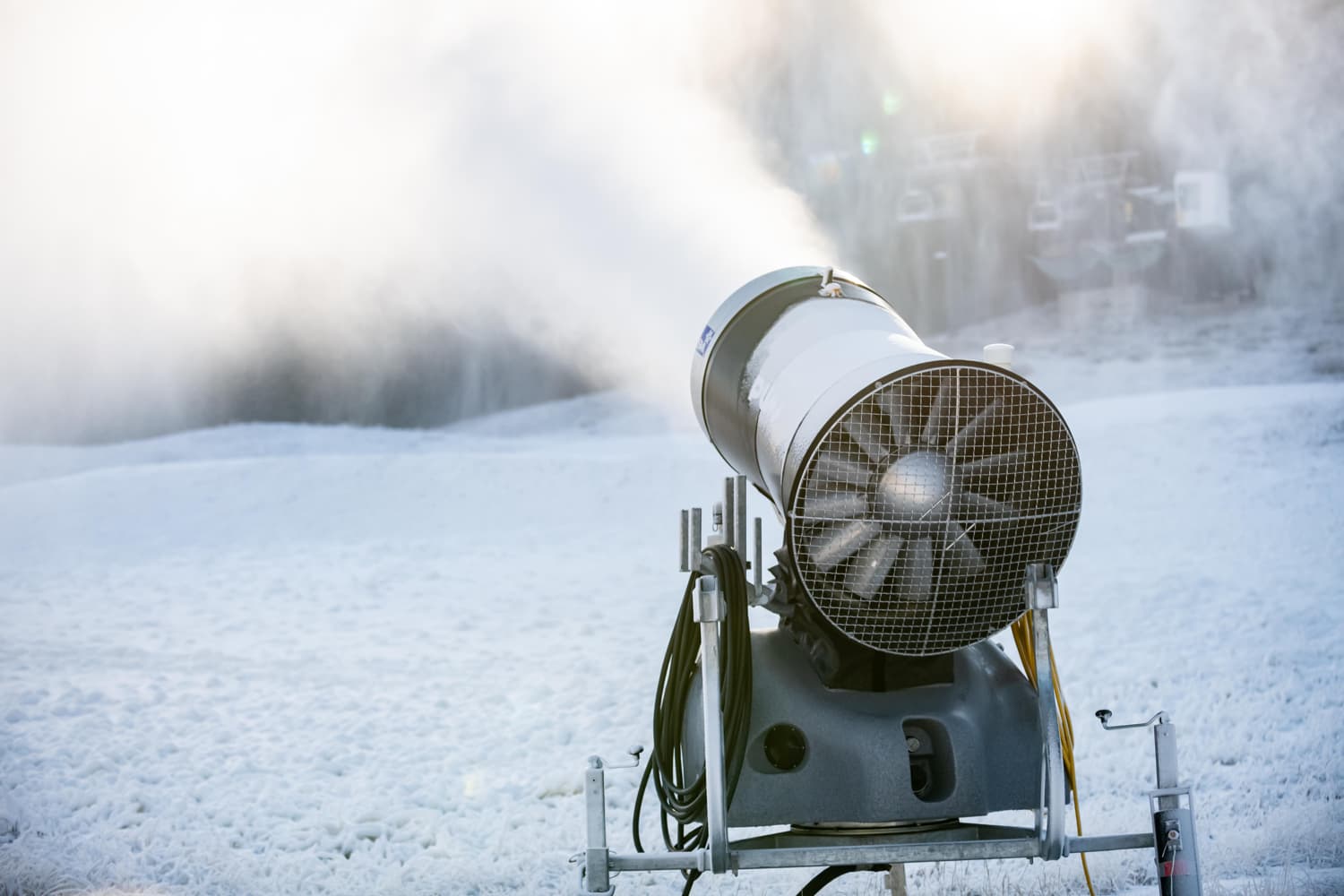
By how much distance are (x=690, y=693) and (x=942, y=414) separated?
2.58 ft

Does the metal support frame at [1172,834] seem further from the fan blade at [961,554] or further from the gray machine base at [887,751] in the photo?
the fan blade at [961,554]

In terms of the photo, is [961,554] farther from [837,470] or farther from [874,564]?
[837,470]

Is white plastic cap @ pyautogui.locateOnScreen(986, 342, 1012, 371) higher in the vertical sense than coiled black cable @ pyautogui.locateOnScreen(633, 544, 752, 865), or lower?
higher

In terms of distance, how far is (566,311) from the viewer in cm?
1029

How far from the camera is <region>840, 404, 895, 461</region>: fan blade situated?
6.90ft

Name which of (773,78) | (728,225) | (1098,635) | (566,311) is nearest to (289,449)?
(566,311)

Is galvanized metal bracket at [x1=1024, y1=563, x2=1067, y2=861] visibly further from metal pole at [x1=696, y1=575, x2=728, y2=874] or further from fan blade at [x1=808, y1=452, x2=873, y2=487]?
metal pole at [x1=696, y1=575, x2=728, y2=874]

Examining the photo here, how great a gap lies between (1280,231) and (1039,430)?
32.8ft

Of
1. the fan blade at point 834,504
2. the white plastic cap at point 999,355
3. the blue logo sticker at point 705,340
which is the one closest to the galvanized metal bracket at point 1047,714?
the fan blade at point 834,504

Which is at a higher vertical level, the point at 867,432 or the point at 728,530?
the point at 867,432

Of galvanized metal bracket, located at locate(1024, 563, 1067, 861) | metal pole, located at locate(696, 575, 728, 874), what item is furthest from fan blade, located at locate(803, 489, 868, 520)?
galvanized metal bracket, located at locate(1024, 563, 1067, 861)

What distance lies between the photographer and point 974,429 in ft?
6.98

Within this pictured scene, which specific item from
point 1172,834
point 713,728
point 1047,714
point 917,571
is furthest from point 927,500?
point 1172,834

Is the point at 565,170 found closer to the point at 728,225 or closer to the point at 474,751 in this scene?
the point at 728,225
